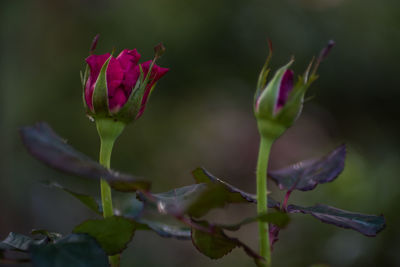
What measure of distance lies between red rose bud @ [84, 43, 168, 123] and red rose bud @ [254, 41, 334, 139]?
0.06m

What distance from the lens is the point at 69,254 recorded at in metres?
0.26

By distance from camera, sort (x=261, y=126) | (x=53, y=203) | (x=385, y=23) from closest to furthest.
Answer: (x=261, y=126) < (x=53, y=203) < (x=385, y=23)

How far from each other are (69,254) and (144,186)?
0.17 feet

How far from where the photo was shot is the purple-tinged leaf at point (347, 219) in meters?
0.29

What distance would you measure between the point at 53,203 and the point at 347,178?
1577 millimetres

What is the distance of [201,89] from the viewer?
11.7ft

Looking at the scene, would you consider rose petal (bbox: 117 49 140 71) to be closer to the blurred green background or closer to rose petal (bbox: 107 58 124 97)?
rose petal (bbox: 107 58 124 97)

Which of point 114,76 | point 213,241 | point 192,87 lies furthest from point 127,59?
point 192,87

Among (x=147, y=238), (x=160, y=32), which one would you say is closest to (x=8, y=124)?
(x=160, y=32)

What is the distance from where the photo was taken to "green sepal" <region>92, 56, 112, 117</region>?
30 cm

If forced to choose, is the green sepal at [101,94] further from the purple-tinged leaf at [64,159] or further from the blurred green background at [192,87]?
the blurred green background at [192,87]

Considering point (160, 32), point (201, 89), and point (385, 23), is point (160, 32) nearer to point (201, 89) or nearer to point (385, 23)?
point (201, 89)

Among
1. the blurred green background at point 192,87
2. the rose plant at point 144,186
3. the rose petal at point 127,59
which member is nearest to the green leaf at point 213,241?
the rose plant at point 144,186

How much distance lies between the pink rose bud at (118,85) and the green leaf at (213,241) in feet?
0.27
